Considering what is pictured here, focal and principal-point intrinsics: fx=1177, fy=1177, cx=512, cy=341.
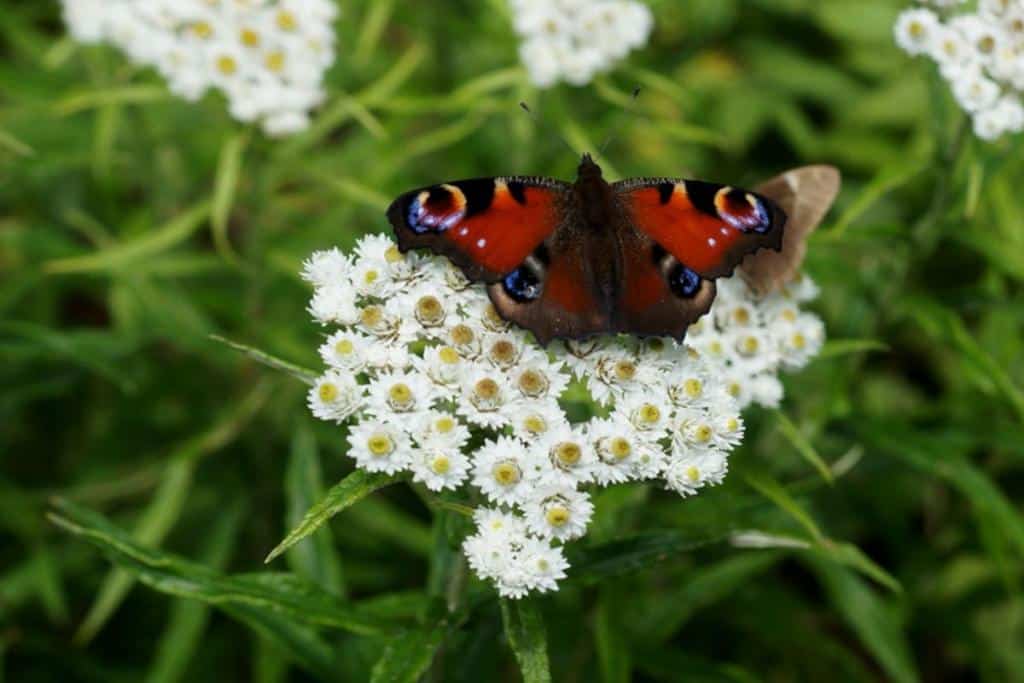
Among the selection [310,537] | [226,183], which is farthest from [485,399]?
[226,183]

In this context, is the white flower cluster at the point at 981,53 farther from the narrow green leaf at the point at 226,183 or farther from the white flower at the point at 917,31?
the narrow green leaf at the point at 226,183

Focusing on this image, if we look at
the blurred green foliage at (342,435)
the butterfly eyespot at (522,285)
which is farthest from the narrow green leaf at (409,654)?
the butterfly eyespot at (522,285)

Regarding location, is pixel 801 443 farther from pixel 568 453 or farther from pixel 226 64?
pixel 226 64

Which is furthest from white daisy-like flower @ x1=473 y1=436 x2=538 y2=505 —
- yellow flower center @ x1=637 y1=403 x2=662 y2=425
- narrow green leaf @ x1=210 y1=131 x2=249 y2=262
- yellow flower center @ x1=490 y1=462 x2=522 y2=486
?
narrow green leaf @ x1=210 y1=131 x2=249 y2=262

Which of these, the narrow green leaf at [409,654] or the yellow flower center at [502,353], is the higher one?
the yellow flower center at [502,353]

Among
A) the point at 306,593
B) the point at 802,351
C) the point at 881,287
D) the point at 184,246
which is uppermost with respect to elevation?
the point at 184,246

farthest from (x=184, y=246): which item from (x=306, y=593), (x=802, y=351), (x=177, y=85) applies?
(x=802, y=351)

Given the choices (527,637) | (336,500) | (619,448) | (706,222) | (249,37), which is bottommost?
(527,637)

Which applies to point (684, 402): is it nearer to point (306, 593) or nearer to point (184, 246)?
point (306, 593)
